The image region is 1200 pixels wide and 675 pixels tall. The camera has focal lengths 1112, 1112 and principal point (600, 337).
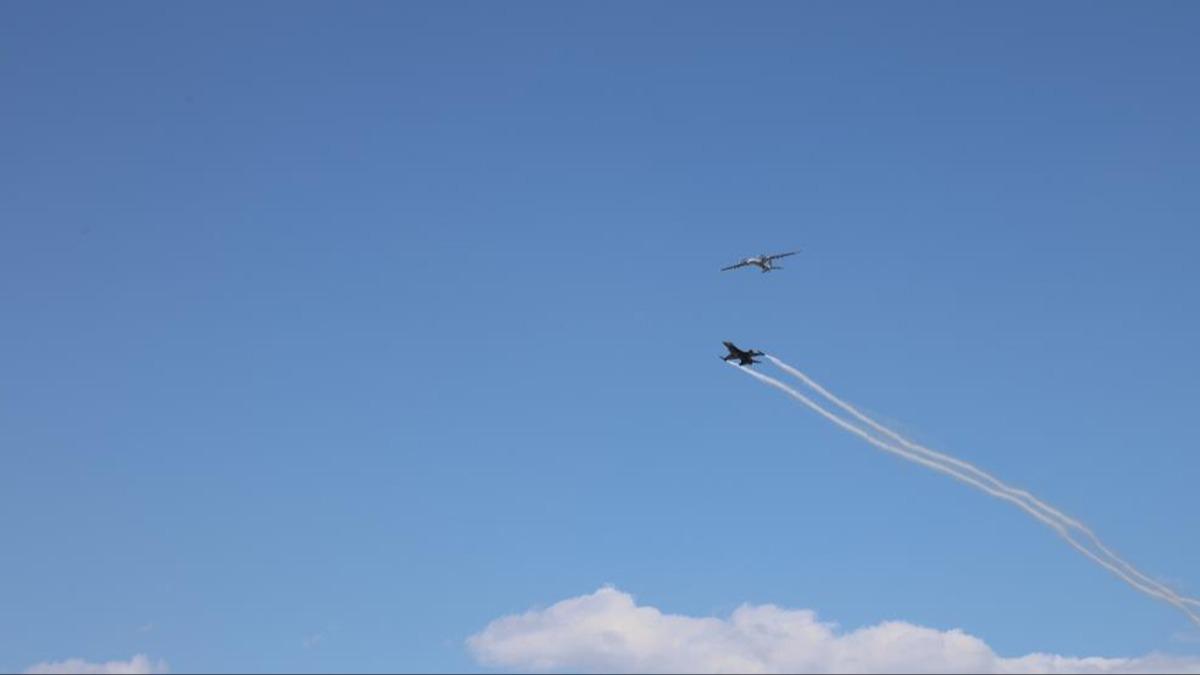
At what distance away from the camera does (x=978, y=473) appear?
634 feet

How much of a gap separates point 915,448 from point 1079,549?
30735 mm

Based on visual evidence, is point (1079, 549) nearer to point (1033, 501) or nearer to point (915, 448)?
point (1033, 501)

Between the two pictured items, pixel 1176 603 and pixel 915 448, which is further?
pixel 915 448

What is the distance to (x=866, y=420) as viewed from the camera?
645 ft

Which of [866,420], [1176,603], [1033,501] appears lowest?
[1176,603]

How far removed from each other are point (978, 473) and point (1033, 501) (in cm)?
998

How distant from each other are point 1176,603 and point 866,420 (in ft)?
187

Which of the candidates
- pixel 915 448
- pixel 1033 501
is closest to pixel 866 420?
pixel 915 448

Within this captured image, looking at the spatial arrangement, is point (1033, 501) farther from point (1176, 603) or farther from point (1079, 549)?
point (1176, 603)

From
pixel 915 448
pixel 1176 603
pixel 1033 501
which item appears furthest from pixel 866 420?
pixel 1176 603

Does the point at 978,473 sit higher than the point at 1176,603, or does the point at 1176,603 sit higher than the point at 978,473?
the point at 978,473

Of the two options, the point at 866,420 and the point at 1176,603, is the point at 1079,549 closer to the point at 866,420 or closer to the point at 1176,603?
the point at 1176,603

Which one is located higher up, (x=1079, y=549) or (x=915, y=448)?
(x=915, y=448)

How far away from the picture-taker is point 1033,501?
19062 cm
